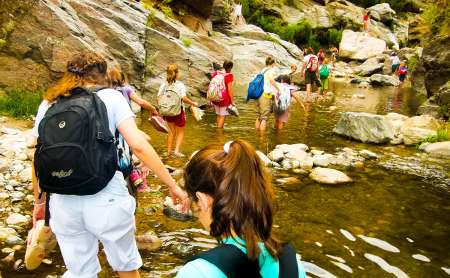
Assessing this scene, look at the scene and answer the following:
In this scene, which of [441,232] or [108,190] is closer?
[108,190]

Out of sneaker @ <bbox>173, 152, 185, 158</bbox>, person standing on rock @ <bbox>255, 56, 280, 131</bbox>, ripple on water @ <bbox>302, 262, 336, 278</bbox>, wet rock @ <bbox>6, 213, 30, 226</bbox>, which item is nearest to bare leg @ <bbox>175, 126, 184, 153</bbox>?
sneaker @ <bbox>173, 152, 185, 158</bbox>

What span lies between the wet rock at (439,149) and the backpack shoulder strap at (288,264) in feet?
29.1

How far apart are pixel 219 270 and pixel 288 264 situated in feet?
0.98

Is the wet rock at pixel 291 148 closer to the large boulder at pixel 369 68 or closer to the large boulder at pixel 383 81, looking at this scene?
the large boulder at pixel 383 81

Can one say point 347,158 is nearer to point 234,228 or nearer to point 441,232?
point 441,232

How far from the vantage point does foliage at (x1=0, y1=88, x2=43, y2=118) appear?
30.3 feet

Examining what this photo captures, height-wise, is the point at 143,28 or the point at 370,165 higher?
the point at 143,28

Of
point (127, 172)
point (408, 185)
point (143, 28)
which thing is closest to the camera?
point (127, 172)

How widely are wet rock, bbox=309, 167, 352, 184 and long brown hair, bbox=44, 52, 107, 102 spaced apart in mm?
4998

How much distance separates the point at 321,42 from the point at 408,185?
36.2 metres

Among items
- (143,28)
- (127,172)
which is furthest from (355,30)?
(127,172)

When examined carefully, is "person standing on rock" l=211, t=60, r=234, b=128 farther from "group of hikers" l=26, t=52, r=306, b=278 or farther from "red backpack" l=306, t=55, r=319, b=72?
"red backpack" l=306, t=55, r=319, b=72

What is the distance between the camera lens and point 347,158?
8648 millimetres

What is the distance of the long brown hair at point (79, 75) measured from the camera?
283cm
